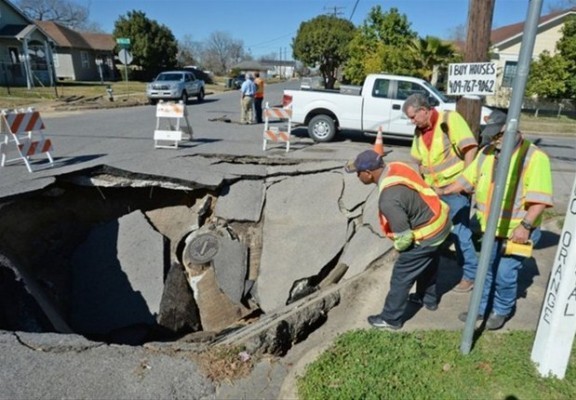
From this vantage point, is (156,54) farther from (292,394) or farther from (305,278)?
(292,394)

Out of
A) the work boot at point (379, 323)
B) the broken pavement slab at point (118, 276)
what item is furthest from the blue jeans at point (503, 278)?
the broken pavement slab at point (118, 276)

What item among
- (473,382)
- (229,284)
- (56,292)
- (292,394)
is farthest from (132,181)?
(473,382)

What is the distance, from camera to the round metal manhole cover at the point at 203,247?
6.74 meters

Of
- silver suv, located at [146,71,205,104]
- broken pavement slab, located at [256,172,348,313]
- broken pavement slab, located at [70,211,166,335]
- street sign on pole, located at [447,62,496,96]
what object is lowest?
broken pavement slab, located at [70,211,166,335]

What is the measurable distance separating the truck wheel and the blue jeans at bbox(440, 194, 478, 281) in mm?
7339

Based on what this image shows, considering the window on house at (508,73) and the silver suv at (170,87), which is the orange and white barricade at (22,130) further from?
the window on house at (508,73)

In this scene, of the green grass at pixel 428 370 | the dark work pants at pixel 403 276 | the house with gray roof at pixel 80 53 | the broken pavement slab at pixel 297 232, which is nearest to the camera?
the green grass at pixel 428 370

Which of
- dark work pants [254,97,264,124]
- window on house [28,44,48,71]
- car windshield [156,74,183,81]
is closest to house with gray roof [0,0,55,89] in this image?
window on house [28,44,48,71]

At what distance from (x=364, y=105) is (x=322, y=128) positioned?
1.32 meters

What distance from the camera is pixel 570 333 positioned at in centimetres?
286

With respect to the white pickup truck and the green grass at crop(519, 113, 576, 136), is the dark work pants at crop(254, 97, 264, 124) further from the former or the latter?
the green grass at crop(519, 113, 576, 136)

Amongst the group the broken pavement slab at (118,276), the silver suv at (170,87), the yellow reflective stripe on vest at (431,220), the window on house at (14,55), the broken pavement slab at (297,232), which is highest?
the window on house at (14,55)

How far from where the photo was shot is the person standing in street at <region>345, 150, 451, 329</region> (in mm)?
3203

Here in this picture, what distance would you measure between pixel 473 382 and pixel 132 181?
20.4ft
